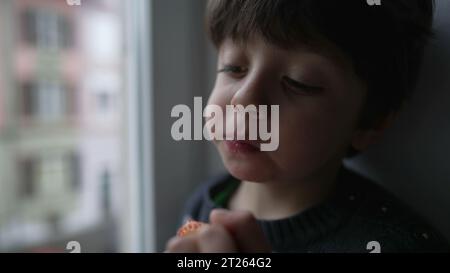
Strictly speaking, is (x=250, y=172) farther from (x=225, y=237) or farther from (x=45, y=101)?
(x=45, y=101)

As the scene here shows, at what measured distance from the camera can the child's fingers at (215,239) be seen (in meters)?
0.42

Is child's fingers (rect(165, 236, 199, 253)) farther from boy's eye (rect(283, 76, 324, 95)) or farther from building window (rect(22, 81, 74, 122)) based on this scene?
building window (rect(22, 81, 74, 122))

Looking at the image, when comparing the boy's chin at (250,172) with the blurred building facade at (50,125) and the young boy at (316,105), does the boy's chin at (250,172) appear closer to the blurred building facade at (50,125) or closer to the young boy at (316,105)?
the young boy at (316,105)

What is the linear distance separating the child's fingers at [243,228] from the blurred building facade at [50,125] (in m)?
0.46

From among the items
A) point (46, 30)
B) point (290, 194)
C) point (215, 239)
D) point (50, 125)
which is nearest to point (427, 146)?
point (290, 194)

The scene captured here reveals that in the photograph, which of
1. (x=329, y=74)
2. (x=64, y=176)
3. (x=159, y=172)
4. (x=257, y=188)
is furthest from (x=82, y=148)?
(x=329, y=74)

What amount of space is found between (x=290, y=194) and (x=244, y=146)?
0.30 ft

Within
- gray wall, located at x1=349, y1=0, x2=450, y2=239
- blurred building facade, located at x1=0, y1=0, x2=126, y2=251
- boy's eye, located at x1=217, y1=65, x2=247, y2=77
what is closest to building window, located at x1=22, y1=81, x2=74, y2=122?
blurred building facade, located at x1=0, y1=0, x2=126, y2=251

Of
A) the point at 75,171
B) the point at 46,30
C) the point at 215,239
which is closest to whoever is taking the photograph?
the point at 215,239

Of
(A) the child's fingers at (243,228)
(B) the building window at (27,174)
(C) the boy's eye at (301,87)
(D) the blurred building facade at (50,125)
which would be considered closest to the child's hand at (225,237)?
(A) the child's fingers at (243,228)

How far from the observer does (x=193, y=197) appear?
608 millimetres

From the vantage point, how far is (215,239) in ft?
1.37

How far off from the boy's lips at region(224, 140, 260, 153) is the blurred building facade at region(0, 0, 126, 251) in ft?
1.47

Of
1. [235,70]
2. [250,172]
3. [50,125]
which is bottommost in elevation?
[50,125]
